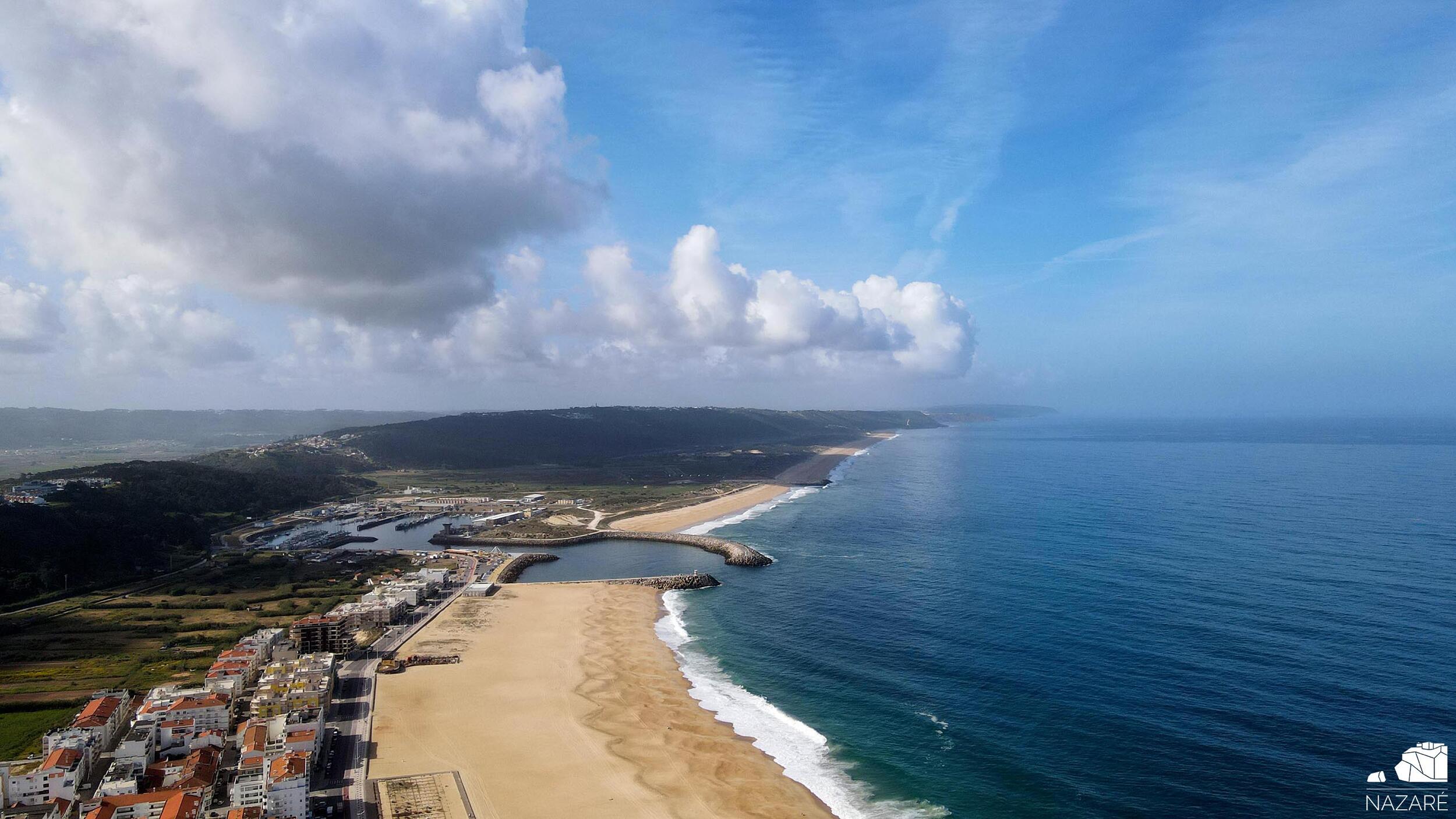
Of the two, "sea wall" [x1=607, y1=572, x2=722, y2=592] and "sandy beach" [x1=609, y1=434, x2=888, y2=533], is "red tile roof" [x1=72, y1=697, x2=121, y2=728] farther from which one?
"sandy beach" [x1=609, y1=434, x2=888, y2=533]

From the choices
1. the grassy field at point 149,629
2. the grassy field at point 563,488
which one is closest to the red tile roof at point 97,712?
the grassy field at point 149,629

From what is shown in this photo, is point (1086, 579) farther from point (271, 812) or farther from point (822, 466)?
point (822, 466)

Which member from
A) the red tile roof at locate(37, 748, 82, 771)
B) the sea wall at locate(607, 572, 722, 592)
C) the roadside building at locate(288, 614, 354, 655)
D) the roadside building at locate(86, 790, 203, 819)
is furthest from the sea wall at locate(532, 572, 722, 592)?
the roadside building at locate(86, 790, 203, 819)

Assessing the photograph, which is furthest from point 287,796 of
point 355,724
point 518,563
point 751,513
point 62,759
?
point 751,513

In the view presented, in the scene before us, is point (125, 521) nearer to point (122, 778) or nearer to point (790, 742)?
point (122, 778)

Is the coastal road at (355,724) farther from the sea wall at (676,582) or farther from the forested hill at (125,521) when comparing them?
the forested hill at (125,521)

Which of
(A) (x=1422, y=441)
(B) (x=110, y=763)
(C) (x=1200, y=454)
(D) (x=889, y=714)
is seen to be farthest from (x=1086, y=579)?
(A) (x=1422, y=441)
